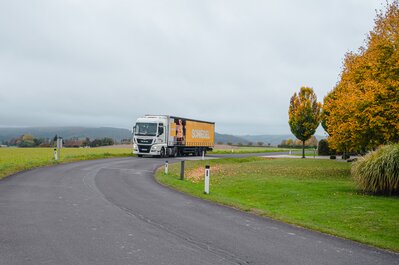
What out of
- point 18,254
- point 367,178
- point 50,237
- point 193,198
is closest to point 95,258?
point 18,254

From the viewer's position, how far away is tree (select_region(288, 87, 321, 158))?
47156 millimetres

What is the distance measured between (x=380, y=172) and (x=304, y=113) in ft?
108

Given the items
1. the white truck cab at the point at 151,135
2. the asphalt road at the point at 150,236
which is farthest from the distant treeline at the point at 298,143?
the asphalt road at the point at 150,236

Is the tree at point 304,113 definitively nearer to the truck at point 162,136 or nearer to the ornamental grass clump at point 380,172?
the truck at point 162,136

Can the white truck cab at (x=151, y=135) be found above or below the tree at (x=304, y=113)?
below

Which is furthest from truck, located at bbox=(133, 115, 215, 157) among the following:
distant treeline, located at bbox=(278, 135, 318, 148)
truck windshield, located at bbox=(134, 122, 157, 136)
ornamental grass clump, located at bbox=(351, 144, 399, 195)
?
distant treeline, located at bbox=(278, 135, 318, 148)

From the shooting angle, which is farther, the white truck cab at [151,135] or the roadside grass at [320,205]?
the white truck cab at [151,135]

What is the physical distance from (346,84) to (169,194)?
1507 centimetres

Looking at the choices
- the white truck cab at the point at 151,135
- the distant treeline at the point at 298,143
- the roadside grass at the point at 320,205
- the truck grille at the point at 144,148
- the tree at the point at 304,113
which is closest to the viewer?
the roadside grass at the point at 320,205

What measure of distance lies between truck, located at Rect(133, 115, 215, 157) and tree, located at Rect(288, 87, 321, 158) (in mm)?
12084

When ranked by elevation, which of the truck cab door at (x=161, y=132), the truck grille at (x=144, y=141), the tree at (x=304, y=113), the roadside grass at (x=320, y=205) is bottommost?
the roadside grass at (x=320, y=205)

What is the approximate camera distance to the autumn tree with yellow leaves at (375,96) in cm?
1969

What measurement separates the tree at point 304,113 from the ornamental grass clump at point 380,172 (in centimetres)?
3176

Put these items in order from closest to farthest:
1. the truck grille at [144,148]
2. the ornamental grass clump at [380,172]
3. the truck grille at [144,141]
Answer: the ornamental grass clump at [380,172], the truck grille at [144,141], the truck grille at [144,148]
